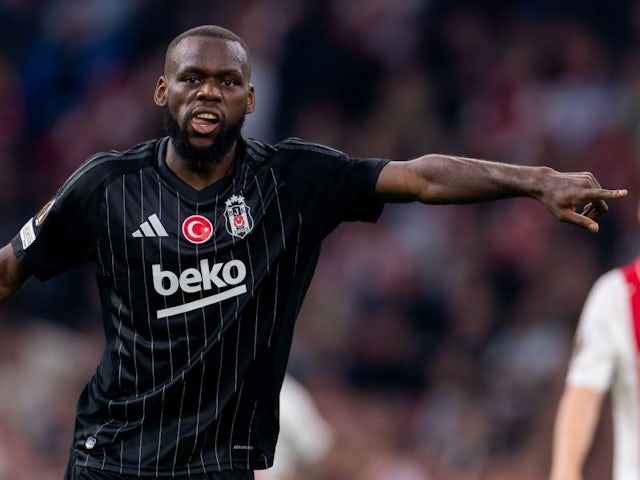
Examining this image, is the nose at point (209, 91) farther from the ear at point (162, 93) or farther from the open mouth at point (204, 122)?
the ear at point (162, 93)

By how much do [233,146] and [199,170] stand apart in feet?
0.40

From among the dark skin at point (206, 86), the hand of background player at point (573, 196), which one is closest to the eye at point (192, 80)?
the dark skin at point (206, 86)

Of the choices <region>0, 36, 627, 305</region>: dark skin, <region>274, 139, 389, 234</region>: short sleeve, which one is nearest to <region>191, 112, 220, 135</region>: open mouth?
<region>0, 36, 627, 305</region>: dark skin

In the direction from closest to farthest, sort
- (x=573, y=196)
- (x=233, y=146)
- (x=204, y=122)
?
(x=573, y=196) < (x=204, y=122) < (x=233, y=146)

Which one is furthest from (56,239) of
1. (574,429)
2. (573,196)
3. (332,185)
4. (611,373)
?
(611,373)

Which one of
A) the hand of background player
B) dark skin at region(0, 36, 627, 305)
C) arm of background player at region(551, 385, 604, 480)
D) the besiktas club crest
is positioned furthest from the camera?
arm of background player at region(551, 385, 604, 480)

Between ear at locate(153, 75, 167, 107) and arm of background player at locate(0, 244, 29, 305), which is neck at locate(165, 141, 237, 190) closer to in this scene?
ear at locate(153, 75, 167, 107)

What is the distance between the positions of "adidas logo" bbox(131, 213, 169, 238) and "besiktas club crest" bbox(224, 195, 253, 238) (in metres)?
0.19

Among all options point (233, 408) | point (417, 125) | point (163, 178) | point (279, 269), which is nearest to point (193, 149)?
point (163, 178)

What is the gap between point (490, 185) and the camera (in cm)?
445

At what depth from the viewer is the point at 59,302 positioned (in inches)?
418

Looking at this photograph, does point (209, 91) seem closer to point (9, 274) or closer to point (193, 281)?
point (193, 281)

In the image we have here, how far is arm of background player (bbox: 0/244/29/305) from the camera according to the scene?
15.6 feet

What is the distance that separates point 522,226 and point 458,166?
5.40m
